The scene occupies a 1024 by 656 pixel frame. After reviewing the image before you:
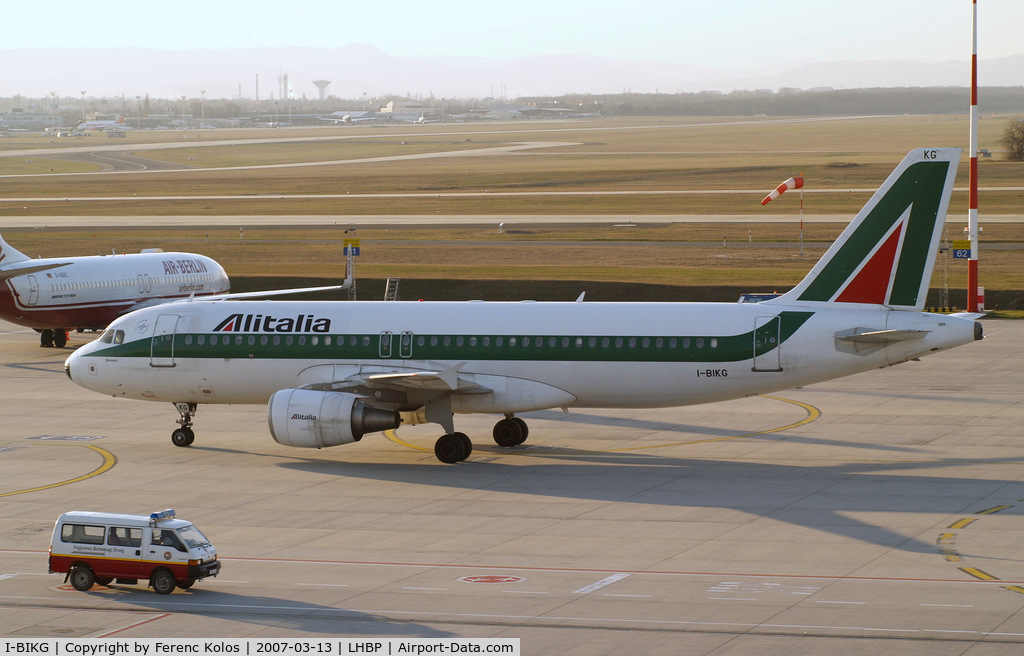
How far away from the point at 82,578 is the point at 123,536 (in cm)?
120

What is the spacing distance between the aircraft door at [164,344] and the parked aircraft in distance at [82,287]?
2150cm

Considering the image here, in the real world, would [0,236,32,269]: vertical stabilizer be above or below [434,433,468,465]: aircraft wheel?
above

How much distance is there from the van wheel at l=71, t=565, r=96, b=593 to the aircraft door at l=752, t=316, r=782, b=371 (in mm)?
19137

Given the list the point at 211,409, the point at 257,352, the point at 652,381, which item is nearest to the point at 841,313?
the point at 652,381

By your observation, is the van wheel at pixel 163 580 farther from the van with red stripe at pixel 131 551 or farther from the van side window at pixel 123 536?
the van side window at pixel 123 536

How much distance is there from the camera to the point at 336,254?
290 feet

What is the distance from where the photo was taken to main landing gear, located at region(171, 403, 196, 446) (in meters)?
38.3

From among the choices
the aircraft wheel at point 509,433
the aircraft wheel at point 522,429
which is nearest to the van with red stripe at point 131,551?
the aircraft wheel at point 509,433

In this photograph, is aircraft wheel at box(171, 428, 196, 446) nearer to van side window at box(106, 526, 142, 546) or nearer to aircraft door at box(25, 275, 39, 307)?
van side window at box(106, 526, 142, 546)

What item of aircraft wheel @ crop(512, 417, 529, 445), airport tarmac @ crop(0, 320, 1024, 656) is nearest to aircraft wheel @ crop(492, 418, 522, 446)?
aircraft wheel @ crop(512, 417, 529, 445)

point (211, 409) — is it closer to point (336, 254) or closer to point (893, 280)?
point (893, 280)

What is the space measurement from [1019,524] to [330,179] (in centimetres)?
14257

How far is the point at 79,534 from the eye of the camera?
2359cm

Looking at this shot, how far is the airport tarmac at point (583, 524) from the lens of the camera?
69.2 ft
